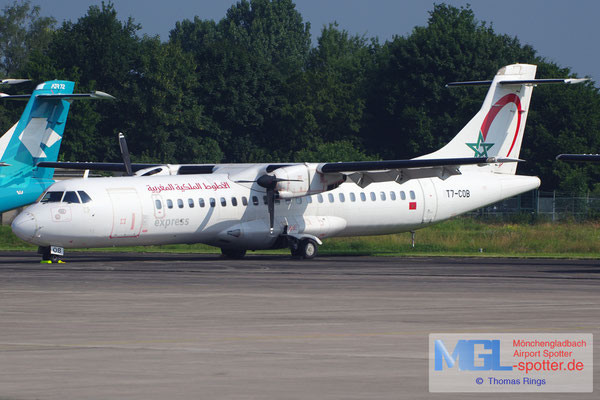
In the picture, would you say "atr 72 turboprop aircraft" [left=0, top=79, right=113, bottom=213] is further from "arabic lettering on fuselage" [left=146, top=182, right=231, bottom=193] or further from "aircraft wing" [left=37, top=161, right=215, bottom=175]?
"arabic lettering on fuselage" [left=146, top=182, right=231, bottom=193]

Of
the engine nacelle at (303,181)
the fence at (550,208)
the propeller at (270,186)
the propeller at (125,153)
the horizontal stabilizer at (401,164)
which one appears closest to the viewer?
the horizontal stabilizer at (401,164)

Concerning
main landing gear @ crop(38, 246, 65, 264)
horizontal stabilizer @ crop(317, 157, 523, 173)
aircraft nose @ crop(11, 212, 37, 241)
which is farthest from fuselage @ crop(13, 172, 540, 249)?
horizontal stabilizer @ crop(317, 157, 523, 173)

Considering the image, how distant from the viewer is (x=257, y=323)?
47.6 ft

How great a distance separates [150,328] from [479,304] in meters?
6.04

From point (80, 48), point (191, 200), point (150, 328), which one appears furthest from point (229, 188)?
point (80, 48)

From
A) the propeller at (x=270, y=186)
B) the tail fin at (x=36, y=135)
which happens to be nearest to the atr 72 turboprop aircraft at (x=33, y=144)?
the tail fin at (x=36, y=135)

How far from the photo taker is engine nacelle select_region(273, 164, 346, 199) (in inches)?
1307

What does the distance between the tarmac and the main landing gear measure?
1.76 meters

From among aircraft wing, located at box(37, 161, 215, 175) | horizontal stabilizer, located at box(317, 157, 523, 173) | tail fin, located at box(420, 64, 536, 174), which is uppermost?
tail fin, located at box(420, 64, 536, 174)

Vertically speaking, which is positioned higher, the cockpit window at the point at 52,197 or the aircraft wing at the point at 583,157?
the aircraft wing at the point at 583,157

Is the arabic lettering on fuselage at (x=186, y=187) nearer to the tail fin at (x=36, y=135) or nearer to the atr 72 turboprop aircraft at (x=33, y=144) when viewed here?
the atr 72 turboprop aircraft at (x=33, y=144)

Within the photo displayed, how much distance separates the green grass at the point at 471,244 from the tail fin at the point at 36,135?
195 inches

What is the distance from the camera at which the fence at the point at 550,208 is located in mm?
49344

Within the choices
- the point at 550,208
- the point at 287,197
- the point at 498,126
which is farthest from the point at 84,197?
the point at 550,208
